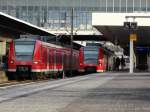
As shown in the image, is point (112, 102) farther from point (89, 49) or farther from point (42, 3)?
point (42, 3)

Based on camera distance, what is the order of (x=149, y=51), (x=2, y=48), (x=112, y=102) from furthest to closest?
1. (x=149, y=51)
2. (x=2, y=48)
3. (x=112, y=102)

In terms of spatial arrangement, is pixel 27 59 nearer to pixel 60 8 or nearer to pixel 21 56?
pixel 21 56

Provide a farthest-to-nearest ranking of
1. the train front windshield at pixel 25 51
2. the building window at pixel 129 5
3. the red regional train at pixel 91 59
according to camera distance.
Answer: the building window at pixel 129 5 → the red regional train at pixel 91 59 → the train front windshield at pixel 25 51

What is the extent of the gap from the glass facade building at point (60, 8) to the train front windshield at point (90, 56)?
51.0 meters

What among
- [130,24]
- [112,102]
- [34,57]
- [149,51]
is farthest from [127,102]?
[149,51]

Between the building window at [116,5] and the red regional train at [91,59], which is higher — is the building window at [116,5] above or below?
above

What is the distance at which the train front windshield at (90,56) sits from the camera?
176ft

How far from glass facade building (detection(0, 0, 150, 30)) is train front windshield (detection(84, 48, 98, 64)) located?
51029 millimetres

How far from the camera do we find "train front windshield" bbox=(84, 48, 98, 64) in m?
53.5

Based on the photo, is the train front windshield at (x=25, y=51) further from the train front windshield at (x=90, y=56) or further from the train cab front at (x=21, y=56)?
the train front windshield at (x=90, y=56)

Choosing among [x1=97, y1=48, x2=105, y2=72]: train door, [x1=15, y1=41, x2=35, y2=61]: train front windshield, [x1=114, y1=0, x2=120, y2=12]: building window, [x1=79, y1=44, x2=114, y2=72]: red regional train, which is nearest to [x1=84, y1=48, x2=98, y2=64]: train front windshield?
[x1=79, y1=44, x2=114, y2=72]: red regional train

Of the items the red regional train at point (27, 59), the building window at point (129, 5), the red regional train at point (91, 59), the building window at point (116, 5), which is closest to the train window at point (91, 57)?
the red regional train at point (91, 59)

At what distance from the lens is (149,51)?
7944cm

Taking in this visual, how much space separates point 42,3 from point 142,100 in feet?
298
